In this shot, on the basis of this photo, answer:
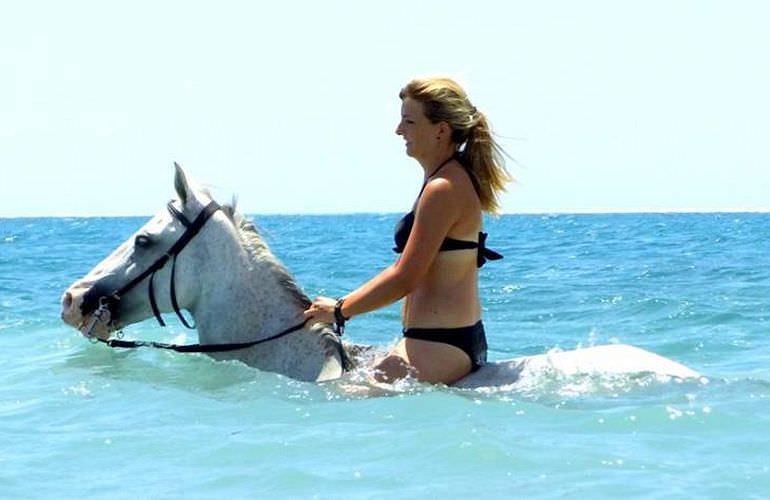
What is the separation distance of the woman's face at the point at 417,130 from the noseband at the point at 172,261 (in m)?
1.18

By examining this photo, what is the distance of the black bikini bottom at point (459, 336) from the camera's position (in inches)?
217

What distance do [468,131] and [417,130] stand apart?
9.2 inches

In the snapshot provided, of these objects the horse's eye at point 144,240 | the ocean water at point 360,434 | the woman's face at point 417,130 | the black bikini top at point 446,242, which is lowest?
the ocean water at point 360,434

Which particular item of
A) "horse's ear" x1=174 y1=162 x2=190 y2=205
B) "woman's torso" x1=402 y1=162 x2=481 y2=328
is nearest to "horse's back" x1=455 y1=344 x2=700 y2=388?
"woman's torso" x1=402 y1=162 x2=481 y2=328

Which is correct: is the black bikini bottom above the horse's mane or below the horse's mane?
below

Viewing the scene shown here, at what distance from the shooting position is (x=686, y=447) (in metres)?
4.80

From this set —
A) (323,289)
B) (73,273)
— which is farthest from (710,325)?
(73,273)

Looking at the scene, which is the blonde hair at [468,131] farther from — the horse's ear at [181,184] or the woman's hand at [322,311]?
the horse's ear at [181,184]

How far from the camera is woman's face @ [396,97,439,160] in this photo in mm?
5395

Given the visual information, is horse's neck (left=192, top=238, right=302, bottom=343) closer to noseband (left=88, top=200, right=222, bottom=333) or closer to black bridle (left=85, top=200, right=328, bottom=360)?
black bridle (left=85, top=200, right=328, bottom=360)

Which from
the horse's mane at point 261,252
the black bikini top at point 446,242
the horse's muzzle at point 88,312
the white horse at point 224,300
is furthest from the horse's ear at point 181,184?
the black bikini top at point 446,242

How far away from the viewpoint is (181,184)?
597 cm

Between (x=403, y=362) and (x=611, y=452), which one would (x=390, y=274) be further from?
(x=611, y=452)

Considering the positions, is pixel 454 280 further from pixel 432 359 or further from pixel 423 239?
pixel 432 359
